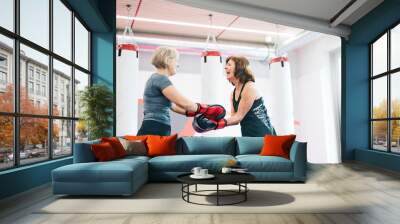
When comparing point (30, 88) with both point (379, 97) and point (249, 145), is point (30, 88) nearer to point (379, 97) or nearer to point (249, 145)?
point (249, 145)

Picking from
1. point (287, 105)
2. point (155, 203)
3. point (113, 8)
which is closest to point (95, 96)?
point (113, 8)

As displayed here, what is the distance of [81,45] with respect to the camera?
688 centimetres

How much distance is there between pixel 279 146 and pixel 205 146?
1282 mm

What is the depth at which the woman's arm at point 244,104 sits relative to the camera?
26.0 ft

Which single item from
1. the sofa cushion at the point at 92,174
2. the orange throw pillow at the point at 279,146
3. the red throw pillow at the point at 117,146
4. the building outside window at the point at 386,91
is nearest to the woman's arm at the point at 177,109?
the red throw pillow at the point at 117,146

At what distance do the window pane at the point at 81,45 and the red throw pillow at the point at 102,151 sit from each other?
Result: 232 centimetres

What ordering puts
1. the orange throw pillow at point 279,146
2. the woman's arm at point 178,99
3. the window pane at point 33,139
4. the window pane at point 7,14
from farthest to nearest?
the woman's arm at point 178,99, the orange throw pillow at point 279,146, the window pane at point 33,139, the window pane at point 7,14

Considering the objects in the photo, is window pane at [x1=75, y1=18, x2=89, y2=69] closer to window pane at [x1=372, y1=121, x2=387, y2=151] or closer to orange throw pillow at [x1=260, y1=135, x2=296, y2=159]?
orange throw pillow at [x1=260, y1=135, x2=296, y2=159]

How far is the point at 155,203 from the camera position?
3957mm

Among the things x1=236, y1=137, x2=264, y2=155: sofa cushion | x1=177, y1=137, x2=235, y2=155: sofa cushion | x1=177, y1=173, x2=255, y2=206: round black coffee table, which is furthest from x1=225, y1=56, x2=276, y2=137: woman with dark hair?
x1=177, y1=173, x2=255, y2=206: round black coffee table

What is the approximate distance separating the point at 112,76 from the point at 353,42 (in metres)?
5.63

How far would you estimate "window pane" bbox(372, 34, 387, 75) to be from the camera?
7664mm

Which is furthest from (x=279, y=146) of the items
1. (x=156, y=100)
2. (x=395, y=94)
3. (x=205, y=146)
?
(x=395, y=94)

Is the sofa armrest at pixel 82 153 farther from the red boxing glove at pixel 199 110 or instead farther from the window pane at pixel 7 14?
the red boxing glove at pixel 199 110
